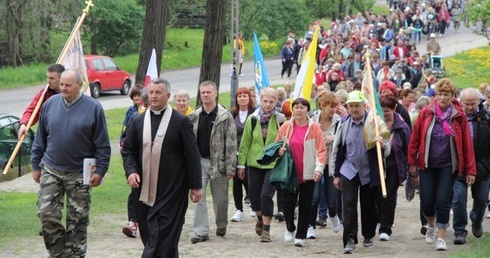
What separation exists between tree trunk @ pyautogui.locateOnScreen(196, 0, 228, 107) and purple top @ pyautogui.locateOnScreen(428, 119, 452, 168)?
878 cm

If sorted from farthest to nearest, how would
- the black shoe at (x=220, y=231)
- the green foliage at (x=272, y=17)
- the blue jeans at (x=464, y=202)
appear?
1. the green foliage at (x=272, y=17)
2. the black shoe at (x=220, y=231)
3. the blue jeans at (x=464, y=202)

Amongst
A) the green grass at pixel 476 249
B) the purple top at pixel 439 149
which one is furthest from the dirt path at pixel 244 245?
the purple top at pixel 439 149

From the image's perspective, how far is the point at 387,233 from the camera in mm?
13531

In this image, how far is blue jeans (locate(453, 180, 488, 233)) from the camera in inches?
508

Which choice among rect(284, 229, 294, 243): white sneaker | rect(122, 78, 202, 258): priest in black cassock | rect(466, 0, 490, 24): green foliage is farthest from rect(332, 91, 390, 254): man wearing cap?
rect(466, 0, 490, 24): green foliage

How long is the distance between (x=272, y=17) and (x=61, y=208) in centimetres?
4664

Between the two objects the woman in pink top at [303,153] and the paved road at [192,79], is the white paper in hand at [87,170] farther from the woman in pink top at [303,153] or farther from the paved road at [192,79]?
the paved road at [192,79]

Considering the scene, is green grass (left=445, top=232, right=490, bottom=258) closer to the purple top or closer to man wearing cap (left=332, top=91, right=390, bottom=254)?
the purple top

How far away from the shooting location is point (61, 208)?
10617 millimetres

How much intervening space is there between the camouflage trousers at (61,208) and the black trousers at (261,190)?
307 centimetres

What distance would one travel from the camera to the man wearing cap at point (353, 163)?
40.6 feet

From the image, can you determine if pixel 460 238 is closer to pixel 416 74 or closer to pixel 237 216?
pixel 237 216

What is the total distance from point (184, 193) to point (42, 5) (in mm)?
39324

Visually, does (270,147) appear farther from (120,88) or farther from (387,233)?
(120,88)
